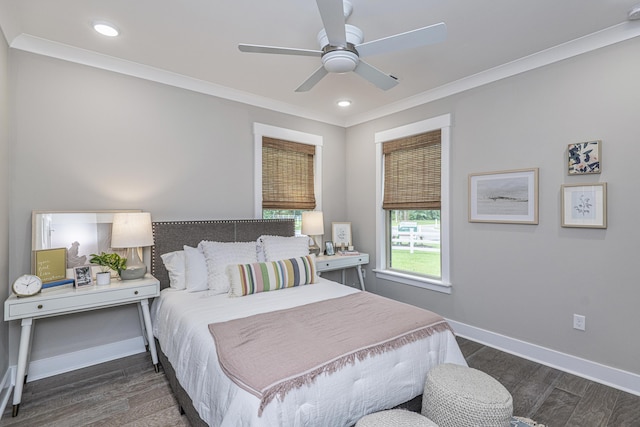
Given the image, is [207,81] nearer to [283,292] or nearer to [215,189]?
[215,189]

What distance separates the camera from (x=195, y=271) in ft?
8.97

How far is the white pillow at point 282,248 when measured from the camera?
3078 millimetres

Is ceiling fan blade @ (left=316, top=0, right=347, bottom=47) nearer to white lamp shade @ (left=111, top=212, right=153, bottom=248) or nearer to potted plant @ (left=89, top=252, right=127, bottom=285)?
white lamp shade @ (left=111, top=212, right=153, bottom=248)

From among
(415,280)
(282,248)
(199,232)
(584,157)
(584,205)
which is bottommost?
(415,280)

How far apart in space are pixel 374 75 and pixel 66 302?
2.77 m

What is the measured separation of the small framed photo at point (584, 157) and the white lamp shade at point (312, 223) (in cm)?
252

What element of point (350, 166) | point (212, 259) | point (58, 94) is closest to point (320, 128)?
point (350, 166)

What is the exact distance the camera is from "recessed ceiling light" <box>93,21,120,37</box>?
7.41 ft

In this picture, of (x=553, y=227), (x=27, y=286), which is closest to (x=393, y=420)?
(x=553, y=227)

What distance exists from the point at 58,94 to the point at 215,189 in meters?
1.50

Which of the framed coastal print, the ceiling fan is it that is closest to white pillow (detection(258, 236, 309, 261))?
the ceiling fan

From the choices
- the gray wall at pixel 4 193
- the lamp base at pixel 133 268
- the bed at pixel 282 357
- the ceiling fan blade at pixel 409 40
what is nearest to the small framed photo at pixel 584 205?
the bed at pixel 282 357

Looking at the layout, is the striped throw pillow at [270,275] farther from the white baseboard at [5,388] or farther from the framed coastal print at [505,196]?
the framed coastal print at [505,196]

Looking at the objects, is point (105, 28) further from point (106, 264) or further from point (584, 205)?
point (584, 205)
